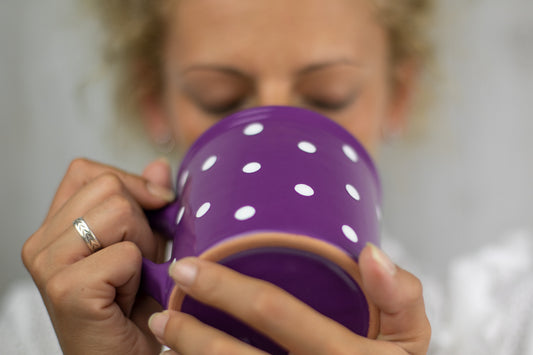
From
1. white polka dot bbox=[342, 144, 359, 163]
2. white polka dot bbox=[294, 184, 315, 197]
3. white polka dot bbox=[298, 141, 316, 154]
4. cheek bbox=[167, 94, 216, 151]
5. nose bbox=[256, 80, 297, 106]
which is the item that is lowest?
white polka dot bbox=[294, 184, 315, 197]

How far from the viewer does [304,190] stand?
0.44 m

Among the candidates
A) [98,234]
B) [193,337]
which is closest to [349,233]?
[193,337]

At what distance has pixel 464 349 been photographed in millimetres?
977

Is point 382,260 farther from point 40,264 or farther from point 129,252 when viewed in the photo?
point 40,264

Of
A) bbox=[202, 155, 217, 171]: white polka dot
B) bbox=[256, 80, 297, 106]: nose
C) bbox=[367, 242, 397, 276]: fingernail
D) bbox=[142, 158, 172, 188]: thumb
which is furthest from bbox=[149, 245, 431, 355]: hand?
bbox=[256, 80, 297, 106]: nose

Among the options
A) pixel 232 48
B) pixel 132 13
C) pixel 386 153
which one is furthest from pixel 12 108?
pixel 386 153

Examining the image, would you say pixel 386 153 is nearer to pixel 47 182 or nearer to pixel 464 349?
pixel 464 349

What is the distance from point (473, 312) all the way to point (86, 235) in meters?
0.80

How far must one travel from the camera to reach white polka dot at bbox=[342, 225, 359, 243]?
43 cm

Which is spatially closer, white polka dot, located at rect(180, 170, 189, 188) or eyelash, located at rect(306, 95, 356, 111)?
white polka dot, located at rect(180, 170, 189, 188)

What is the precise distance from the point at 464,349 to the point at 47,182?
1.04 m

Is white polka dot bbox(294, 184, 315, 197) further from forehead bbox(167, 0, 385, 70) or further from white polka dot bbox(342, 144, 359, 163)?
forehead bbox(167, 0, 385, 70)

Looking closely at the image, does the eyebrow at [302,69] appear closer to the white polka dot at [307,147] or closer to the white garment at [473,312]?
the white polka dot at [307,147]

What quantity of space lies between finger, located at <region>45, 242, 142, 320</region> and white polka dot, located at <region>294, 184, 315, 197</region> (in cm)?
16
